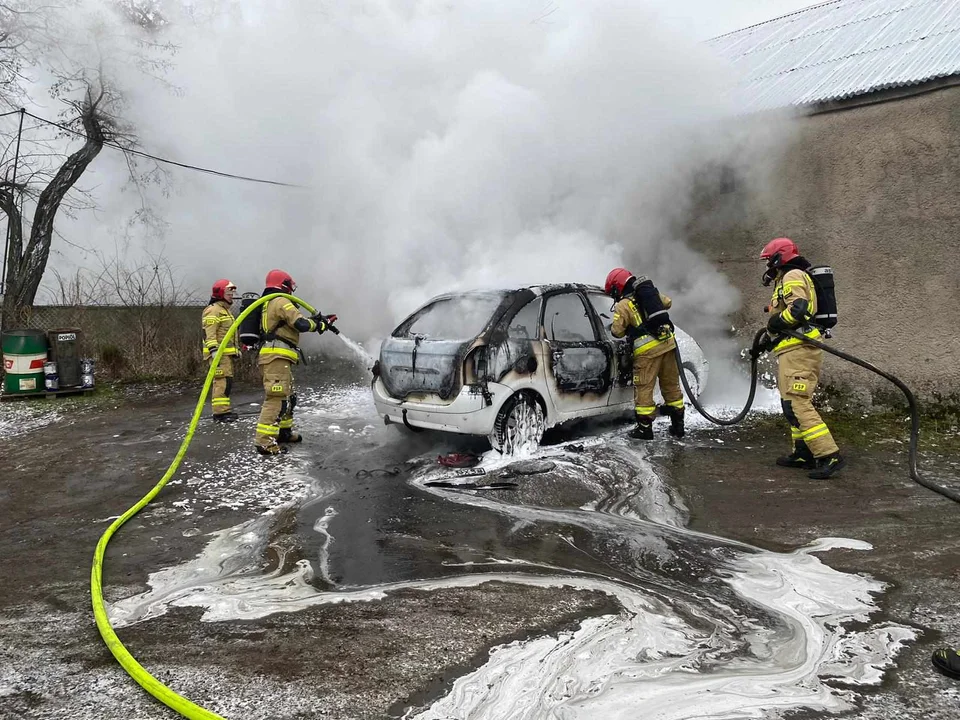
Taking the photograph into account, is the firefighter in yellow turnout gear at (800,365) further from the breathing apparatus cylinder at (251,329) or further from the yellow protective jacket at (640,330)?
the breathing apparatus cylinder at (251,329)

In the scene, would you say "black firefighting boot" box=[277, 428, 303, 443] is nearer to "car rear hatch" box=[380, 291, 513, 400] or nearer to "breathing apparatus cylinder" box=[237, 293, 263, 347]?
"breathing apparatus cylinder" box=[237, 293, 263, 347]

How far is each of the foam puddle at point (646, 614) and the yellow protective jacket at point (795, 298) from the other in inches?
70.1

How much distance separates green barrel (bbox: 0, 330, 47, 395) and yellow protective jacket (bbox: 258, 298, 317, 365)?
5.05 meters

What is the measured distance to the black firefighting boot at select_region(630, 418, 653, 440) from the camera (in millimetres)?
5922

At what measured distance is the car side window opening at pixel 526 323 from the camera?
5.27m

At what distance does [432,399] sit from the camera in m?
5.12

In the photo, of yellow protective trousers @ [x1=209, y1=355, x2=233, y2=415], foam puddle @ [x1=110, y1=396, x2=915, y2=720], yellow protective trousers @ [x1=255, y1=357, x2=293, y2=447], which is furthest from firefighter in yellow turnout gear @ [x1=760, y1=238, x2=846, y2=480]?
yellow protective trousers @ [x1=209, y1=355, x2=233, y2=415]

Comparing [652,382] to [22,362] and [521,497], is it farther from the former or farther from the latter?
[22,362]

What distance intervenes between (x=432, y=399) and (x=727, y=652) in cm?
305

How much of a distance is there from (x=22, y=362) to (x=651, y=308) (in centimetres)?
823

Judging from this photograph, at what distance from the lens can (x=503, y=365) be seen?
511 centimetres

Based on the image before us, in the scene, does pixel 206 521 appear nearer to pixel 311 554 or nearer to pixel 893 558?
pixel 311 554

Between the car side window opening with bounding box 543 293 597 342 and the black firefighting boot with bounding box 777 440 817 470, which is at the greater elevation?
the car side window opening with bounding box 543 293 597 342

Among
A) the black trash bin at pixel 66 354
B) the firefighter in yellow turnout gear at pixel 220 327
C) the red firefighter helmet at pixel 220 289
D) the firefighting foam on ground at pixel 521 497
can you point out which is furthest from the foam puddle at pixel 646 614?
the black trash bin at pixel 66 354
